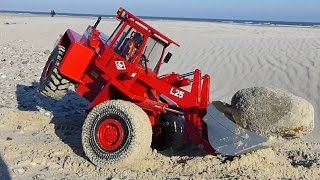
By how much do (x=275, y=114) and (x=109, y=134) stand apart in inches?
80.5

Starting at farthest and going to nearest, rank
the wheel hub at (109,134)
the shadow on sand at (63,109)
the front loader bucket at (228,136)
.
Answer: the shadow on sand at (63,109)
the wheel hub at (109,134)
the front loader bucket at (228,136)

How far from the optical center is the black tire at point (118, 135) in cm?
627

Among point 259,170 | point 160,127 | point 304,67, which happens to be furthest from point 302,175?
point 304,67

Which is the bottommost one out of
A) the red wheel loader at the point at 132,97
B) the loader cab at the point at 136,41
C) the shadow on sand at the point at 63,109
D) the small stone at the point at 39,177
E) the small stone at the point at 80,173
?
the shadow on sand at the point at 63,109

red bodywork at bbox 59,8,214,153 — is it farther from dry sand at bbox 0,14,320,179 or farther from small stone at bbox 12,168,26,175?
small stone at bbox 12,168,26,175

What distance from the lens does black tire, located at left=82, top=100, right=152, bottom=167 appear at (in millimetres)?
6273

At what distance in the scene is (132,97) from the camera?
270 inches

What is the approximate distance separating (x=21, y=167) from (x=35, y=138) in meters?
1.32

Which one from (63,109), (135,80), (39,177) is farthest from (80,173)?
(63,109)

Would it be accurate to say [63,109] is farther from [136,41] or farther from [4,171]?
[4,171]

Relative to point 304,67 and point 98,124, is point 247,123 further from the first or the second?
point 304,67

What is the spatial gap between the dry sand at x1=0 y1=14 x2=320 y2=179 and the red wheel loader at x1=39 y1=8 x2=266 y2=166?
0.95 ft

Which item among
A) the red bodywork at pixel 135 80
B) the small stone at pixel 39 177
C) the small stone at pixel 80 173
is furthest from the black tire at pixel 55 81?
the small stone at pixel 39 177

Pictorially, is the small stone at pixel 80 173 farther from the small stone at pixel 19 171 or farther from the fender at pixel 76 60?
the fender at pixel 76 60
